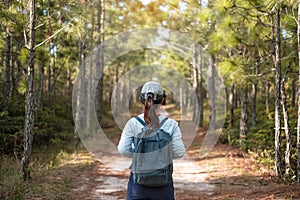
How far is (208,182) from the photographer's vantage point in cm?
726

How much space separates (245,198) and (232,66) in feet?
10.3

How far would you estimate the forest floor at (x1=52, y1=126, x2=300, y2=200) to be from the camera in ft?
19.5

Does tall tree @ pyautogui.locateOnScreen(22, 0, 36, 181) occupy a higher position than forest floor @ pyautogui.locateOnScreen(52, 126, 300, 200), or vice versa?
tall tree @ pyautogui.locateOnScreen(22, 0, 36, 181)

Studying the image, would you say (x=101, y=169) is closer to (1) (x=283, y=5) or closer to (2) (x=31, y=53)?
(2) (x=31, y=53)

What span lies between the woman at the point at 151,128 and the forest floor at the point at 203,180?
334cm

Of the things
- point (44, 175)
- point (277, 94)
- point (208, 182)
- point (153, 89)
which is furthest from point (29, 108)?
point (277, 94)

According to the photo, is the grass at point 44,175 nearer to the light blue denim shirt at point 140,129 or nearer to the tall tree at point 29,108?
the tall tree at point 29,108

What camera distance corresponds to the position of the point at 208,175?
7957 millimetres

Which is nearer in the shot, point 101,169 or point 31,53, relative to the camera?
point 31,53

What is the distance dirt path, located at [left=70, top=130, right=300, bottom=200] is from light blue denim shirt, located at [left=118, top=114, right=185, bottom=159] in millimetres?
3384

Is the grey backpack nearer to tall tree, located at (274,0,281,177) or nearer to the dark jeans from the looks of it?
the dark jeans

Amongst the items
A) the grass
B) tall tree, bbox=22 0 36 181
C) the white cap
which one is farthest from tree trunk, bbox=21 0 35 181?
the white cap

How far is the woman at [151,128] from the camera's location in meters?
2.64

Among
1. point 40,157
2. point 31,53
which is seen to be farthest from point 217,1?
point 40,157
